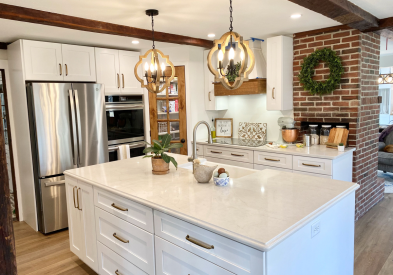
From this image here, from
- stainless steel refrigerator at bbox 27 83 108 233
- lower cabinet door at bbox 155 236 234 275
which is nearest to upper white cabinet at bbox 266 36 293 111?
stainless steel refrigerator at bbox 27 83 108 233

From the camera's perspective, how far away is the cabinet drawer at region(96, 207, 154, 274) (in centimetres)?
200

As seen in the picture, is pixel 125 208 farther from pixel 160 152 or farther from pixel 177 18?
pixel 177 18

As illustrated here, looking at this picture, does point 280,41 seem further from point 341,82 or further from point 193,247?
point 193,247

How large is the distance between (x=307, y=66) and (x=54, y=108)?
317 centimetres

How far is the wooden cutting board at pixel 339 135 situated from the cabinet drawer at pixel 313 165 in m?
0.48

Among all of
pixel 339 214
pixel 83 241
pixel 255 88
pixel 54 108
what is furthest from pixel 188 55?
pixel 339 214

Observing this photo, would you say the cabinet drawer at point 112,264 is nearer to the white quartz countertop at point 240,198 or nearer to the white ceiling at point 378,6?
the white quartz countertop at point 240,198

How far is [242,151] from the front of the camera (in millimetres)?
4086

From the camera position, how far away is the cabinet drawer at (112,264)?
218 cm

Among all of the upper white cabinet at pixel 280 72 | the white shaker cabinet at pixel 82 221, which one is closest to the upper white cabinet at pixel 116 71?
the white shaker cabinet at pixel 82 221

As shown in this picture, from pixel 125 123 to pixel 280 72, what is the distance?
2249 mm

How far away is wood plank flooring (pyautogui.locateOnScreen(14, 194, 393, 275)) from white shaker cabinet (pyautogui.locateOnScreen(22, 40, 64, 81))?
1.92m

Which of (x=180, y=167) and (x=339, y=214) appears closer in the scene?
(x=339, y=214)

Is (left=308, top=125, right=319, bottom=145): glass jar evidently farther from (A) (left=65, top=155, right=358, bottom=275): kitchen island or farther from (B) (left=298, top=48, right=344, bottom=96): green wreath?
(A) (left=65, top=155, right=358, bottom=275): kitchen island
